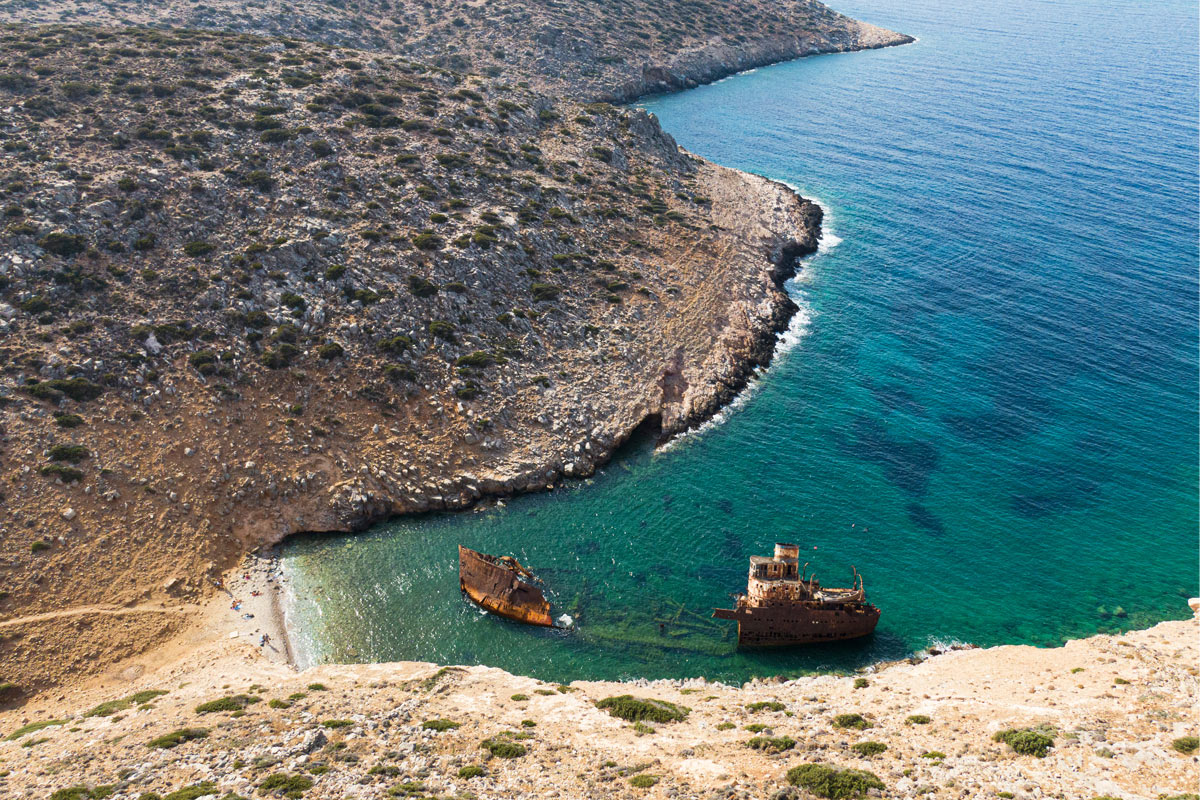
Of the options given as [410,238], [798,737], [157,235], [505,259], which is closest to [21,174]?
[157,235]

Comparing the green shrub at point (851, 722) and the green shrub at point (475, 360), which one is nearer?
the green shrub at point (851, 722)

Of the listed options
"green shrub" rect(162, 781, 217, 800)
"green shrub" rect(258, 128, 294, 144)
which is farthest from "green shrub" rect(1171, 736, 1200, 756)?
"green shrub" rect(258, 128, 294, 144)

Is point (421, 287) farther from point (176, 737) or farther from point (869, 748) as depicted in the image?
point (869, 748)

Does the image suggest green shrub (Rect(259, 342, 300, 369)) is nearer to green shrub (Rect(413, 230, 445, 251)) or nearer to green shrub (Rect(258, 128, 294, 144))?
green shrub (Rect(413, 230, 445, 251))

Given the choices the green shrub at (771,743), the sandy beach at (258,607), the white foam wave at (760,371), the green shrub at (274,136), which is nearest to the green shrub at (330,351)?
the sandy beach at (258,607)

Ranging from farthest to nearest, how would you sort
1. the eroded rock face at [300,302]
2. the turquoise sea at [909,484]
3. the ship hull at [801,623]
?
the eroded rock face at [300,302] → the turquoise sea at [909,484] → the ship hull at [801,623]

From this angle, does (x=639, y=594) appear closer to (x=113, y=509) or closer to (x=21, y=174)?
(x=113, y=509)

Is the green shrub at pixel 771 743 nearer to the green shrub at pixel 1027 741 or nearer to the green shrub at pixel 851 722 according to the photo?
the green shrub at pixel 851 722

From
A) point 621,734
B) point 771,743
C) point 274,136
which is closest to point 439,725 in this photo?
point 621,734
